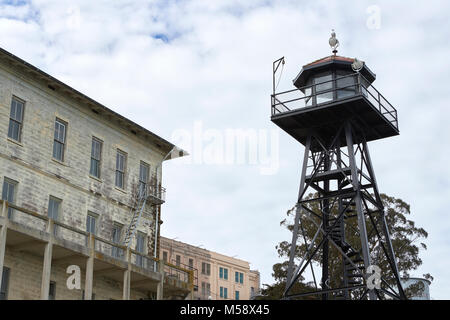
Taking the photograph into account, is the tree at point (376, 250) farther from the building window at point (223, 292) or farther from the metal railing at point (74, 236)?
the building window at point (223, 292)

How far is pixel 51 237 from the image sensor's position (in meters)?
27.8

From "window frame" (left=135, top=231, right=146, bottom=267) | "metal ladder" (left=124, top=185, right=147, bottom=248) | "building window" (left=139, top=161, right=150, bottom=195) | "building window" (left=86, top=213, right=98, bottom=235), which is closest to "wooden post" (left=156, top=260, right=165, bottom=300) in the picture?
"window frame" (left=135, top=231, right=146, bottom=267)

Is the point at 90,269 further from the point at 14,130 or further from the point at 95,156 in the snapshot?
the point at 95,156

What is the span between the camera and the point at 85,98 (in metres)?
33.8

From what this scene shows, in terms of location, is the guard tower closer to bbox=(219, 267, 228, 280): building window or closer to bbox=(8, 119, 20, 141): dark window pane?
bbox=(8, 119, 20, 141): dark window pane

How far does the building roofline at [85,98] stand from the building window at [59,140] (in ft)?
4.76

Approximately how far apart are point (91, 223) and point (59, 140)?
161 inches

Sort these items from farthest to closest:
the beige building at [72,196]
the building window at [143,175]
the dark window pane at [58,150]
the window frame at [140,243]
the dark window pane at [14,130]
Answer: the building window at [143,175]
the window frame at [140,243]
the dark window pane at [58,150]
the dark window pane at [14,130]
the beige building at [72,196]

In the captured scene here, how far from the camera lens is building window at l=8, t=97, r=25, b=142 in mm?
30519

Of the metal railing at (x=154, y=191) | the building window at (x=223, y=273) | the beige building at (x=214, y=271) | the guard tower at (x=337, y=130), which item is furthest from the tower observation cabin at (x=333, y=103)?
the building window at (x=223, y=273)

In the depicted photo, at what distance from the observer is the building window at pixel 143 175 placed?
123 feet

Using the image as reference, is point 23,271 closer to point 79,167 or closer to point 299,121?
point 79,167

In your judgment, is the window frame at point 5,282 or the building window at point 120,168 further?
the building window at point 120,168

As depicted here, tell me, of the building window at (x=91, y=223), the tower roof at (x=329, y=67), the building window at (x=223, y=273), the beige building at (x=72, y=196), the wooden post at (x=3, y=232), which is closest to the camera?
the wooden post at (x=3, y=232)
